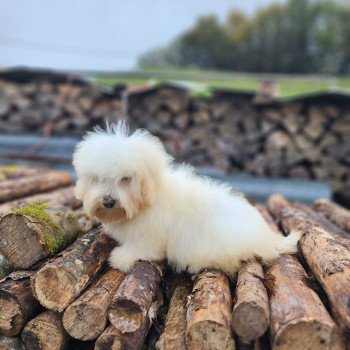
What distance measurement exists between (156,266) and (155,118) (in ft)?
24.4

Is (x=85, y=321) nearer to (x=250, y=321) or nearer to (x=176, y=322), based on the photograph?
(x=176, y=322)

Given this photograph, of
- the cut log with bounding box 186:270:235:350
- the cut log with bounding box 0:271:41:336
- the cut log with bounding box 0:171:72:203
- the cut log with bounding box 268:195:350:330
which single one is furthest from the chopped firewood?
the cut log with bounding box 0:171:72:203

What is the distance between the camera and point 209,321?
91.3 inches

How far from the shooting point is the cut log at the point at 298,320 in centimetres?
215

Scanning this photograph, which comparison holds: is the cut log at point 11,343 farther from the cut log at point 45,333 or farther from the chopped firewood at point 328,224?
the chopped firewood at point 328,224

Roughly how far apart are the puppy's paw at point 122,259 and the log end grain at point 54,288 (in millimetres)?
428

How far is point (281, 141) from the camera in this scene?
9.59m

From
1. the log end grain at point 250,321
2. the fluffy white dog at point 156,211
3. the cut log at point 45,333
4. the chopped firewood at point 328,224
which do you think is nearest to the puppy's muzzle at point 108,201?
the fluffy white dog at point 156,211

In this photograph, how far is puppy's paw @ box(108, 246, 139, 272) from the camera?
299 centimetres

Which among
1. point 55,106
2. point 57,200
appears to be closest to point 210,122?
point 55,106

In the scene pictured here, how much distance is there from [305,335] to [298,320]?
0.08 meters

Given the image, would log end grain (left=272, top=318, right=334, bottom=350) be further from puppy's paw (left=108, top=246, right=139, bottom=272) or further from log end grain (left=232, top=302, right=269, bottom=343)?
puppy's paw (left=108, top=246, right=139, bottom=272)

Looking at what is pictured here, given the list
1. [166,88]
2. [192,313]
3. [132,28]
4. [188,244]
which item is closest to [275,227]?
A: [188,244]

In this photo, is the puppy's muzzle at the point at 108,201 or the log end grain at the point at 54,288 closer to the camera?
the log end grain at the point at 54,288
